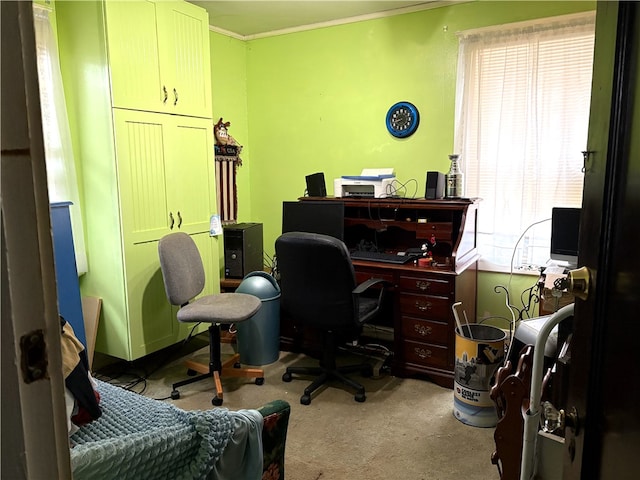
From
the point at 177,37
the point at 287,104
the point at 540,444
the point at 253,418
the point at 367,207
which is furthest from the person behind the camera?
the point at 287,104

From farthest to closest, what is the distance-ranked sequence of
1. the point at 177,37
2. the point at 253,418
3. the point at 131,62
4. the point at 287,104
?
the point at 287,104 < the point at 177,37 < the point at 131,62 < the point at 253,418

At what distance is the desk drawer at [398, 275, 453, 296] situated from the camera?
2.80m

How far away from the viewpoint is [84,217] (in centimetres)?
292

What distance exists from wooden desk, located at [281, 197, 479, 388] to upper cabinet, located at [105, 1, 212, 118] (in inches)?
47.4

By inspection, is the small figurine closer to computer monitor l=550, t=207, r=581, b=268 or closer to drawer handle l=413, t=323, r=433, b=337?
drawer handle l=413, t=323, r=433, b=337

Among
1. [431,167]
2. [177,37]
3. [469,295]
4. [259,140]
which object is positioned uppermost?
[177,37]

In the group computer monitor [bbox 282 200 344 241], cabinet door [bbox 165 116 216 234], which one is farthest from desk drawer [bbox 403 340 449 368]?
cabinet door [bbox 165 116 216 234]

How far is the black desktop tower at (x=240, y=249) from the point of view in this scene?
11.8 feet

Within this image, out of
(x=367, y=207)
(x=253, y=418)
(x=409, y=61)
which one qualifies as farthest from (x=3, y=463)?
(x=409, y=61)

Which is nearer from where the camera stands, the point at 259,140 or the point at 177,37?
the point at 177,37

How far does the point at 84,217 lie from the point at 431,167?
236 centimetres

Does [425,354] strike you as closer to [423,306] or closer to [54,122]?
[423,306]

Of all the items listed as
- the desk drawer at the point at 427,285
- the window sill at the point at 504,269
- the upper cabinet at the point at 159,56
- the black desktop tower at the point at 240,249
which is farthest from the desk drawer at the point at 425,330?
the upper cabinet at the point at 159,56

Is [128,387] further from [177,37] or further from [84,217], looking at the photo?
[177,37]
